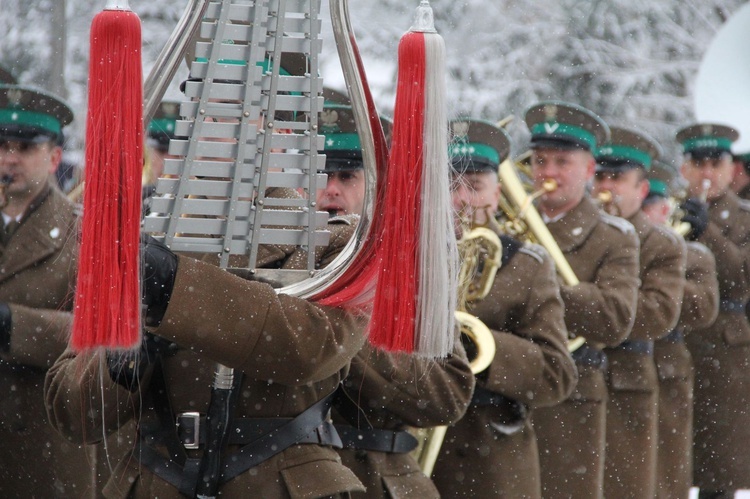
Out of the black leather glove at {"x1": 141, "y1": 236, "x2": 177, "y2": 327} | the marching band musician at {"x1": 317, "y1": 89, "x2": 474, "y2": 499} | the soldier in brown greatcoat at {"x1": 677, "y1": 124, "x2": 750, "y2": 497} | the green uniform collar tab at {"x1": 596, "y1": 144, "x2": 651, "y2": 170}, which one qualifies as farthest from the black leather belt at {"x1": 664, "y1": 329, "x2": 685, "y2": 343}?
the black leather glove at {"x1": 141, "y1": 236, "x2": 177, "y2": 327}

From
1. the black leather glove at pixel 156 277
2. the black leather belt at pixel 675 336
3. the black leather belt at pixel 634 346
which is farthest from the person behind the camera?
the black leather belt at pixel 675 336

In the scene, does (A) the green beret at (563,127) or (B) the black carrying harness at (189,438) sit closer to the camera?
(B) the black carrying harness at (189,438)

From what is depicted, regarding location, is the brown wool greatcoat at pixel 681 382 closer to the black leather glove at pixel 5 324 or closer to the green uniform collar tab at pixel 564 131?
the green uniform collar tab at pixel 564 131

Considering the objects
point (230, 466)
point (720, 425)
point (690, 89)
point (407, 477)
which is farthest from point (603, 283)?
point (690, 89)

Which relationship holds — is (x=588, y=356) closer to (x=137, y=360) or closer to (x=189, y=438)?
(x=189, y=438)

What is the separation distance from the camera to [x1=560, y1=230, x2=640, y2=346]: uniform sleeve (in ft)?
19.9

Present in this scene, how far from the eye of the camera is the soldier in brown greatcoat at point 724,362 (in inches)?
310

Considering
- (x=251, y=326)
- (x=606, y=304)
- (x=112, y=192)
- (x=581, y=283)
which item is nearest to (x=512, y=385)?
(x=606, y=304)

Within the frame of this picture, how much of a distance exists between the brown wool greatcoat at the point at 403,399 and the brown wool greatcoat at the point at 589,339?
206cm

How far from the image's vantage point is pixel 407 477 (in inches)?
159

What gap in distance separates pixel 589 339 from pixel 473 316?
141cm

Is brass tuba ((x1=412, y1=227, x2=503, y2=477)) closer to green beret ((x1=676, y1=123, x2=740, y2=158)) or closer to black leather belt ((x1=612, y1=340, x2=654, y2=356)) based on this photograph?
black leather belt ((x1=612, y1=340, x2=654, y2=356))

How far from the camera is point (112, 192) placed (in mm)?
2520

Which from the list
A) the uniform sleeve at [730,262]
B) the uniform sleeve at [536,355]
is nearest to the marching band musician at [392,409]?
the uniform sleeve at [536,355]
